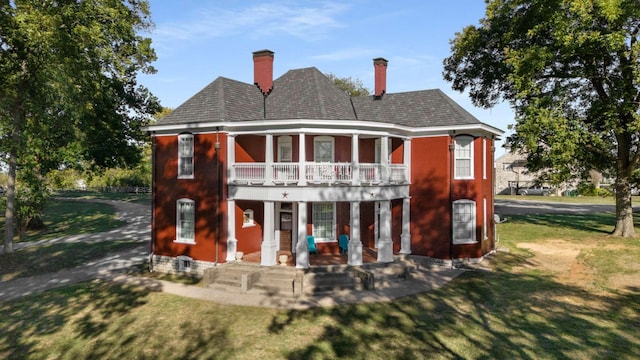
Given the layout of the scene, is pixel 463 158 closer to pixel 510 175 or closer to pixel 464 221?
pixel 464 221

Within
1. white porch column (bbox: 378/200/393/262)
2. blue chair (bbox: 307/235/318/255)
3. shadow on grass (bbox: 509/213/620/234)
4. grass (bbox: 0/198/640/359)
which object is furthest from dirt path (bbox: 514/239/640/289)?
blue chair (bbox: 307/235/318/255)

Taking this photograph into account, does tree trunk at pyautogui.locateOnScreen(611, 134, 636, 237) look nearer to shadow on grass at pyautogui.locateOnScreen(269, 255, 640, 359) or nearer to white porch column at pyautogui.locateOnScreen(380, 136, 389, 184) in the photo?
shadow on grass at pyautogui.locateOnScreen(269, 255, 640, 359)

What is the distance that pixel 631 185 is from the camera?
83.4 feet

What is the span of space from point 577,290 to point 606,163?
16.4 m

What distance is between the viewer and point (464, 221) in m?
19.2

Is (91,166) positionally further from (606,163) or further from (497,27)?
(606,163)

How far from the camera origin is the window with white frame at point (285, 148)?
64.1 feet

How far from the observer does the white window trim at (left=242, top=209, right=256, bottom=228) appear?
749 inches

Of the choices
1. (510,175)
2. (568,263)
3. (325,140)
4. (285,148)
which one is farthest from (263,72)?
(510,175)

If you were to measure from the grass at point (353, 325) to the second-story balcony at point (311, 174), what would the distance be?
18.5ft

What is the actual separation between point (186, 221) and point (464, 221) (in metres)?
14.1

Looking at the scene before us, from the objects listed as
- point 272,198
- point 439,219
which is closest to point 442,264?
point 439,219

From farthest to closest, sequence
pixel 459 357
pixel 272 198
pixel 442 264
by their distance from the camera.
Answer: pixel 442 264, pixel 272 198, pixel 459 357

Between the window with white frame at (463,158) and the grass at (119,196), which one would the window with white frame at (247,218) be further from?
the grass at (119,196)
